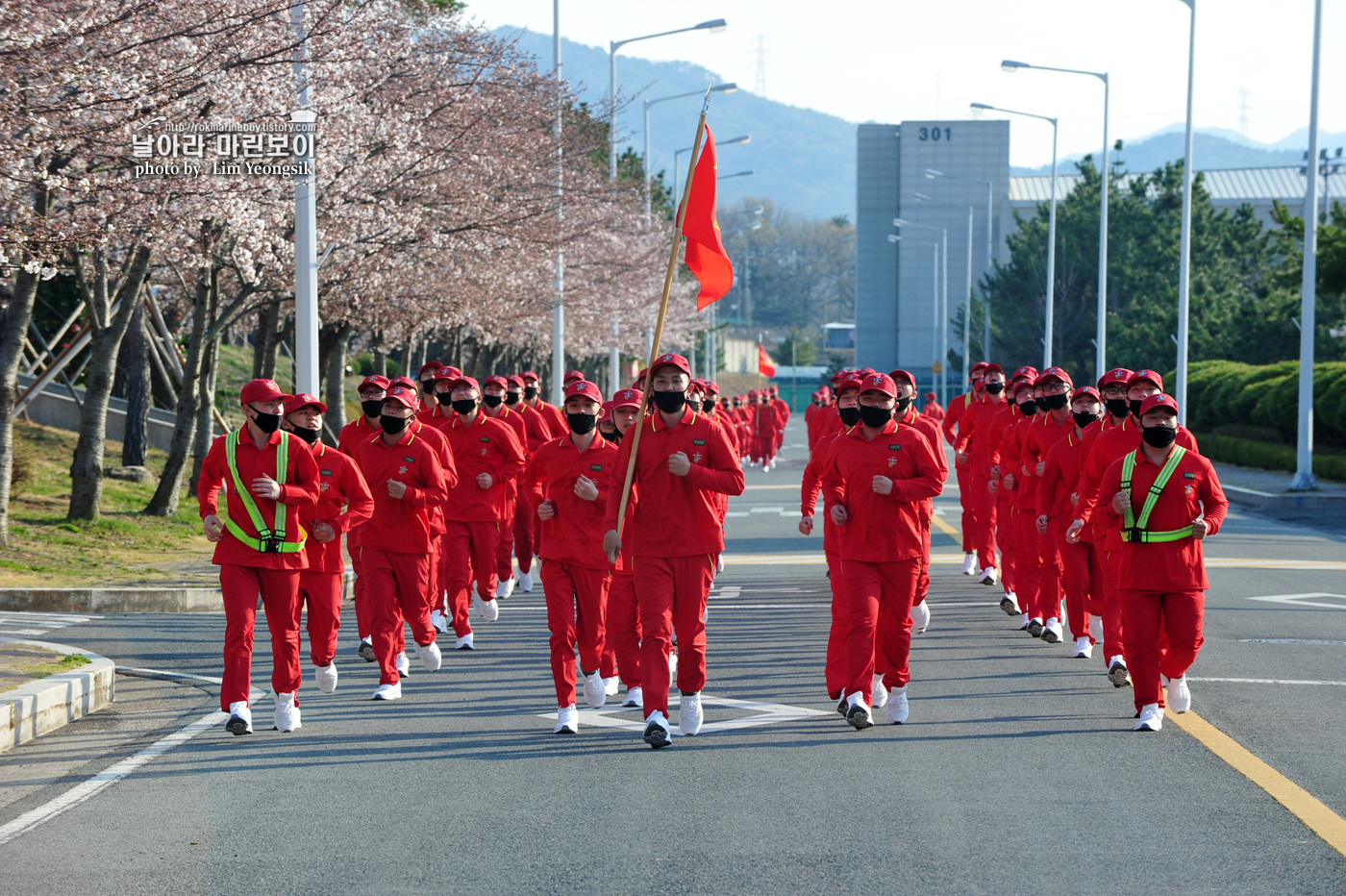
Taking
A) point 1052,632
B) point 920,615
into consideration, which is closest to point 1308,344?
point 1052,632

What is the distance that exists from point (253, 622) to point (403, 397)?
90.4 inches

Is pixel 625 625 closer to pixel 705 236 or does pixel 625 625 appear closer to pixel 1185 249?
pixel 705 236

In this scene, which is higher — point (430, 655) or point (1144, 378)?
point (1144, 378)

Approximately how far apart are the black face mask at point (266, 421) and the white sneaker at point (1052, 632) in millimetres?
5967

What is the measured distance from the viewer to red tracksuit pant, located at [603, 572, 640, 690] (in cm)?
866

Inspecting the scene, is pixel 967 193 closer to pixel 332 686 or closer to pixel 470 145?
pixel 470 145

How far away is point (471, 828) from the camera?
6488mm

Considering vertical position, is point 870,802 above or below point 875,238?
below

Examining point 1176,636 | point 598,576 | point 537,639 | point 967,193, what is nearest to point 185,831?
point 598,576

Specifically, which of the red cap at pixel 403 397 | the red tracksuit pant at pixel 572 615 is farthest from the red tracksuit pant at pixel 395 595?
the red tracksuit pant at pixel 572 615

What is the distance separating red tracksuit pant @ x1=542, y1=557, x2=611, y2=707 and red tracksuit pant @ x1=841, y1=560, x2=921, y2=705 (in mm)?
1418

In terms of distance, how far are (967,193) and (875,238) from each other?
7838 mm

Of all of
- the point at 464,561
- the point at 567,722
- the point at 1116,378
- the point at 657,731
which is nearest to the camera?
the point at 657,731

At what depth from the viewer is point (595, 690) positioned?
9008 mm
